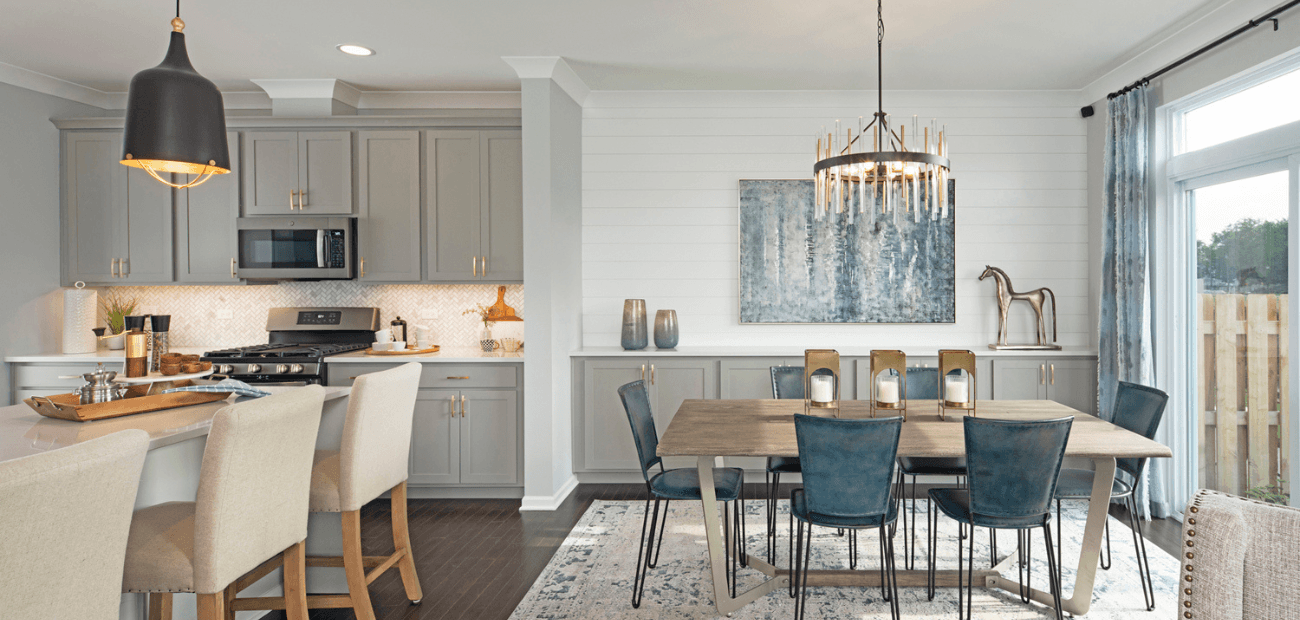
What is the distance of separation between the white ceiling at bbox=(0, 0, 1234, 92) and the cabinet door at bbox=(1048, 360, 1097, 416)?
6.43 feet

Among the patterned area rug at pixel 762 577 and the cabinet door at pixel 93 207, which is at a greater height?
the cabinet door at pixel 93 207

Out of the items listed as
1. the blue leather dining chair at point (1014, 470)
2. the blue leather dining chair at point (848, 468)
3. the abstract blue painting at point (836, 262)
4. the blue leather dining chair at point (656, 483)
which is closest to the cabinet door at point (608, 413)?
the abstract blue painting at point (836, 262)

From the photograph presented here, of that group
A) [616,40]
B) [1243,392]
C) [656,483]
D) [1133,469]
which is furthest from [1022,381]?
[616,40]

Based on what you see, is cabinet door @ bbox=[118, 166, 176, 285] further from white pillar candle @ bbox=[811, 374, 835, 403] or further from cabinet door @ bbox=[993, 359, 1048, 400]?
cabinet door @ bbox=[993, 359, 1048, 400]

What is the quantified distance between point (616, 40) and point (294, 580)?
10.3 feet

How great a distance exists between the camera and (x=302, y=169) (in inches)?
180

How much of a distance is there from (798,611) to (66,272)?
17.4 feet

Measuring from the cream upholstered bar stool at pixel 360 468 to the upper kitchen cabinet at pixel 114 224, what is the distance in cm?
312

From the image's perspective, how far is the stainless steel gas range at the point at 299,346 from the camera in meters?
4.18

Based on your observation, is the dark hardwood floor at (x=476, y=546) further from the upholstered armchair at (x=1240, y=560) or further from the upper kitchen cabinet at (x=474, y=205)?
the upholstered armchair at (x=1240, y=560)

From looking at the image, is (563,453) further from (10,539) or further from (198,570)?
(10,539)

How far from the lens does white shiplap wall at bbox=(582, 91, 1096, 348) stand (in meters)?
4.83

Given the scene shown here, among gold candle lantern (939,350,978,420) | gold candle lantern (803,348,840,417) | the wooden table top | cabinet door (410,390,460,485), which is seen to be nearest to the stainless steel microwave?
cabinet door (410,390,460,485)

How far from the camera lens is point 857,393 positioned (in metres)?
4.47
